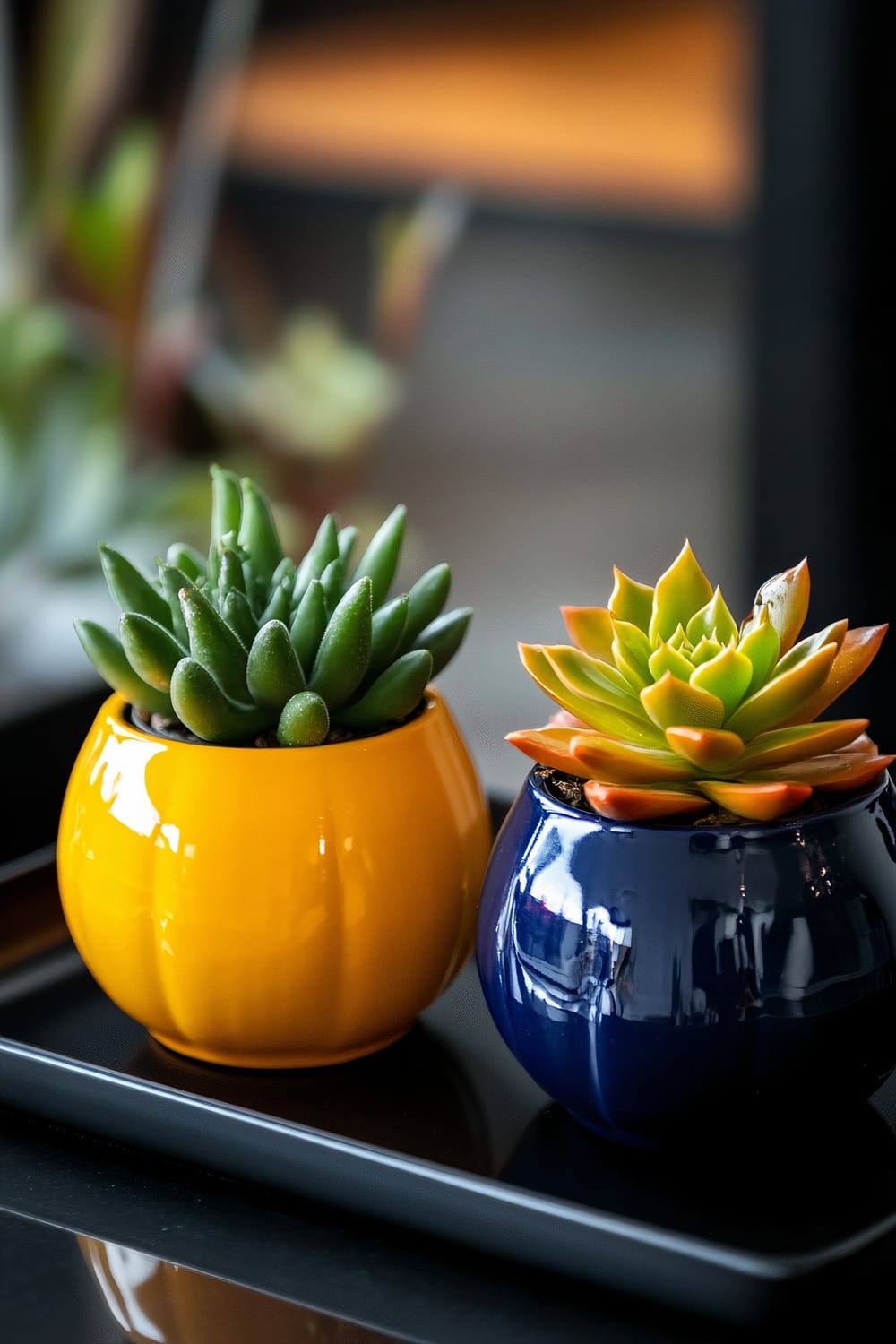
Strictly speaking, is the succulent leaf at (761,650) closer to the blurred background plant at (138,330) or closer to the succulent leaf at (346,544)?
the succulent leaf at (346,544)

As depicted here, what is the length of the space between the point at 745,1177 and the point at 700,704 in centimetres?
16

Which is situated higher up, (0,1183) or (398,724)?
(398,724)

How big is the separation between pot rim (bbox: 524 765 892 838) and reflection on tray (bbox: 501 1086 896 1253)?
0.34 feet

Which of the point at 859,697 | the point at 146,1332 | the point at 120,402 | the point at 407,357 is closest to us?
the point at 146,1332

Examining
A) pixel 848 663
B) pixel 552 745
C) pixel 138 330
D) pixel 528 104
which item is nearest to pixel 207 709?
pixel 552 745

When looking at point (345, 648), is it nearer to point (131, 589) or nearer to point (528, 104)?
point (131, 589)

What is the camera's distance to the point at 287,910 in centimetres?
60

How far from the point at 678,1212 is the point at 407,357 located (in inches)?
85.8

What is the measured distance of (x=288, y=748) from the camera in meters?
0.60

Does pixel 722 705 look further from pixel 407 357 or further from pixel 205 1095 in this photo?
pixel 407 357

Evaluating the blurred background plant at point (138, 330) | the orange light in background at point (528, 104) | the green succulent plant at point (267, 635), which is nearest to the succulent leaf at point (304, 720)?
the green succulent plant at point (267, 635)

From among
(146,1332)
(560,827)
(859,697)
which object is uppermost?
(560,827)

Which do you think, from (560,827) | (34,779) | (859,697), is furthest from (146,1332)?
(859,697)

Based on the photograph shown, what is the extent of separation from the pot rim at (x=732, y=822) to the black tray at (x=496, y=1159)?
108mm
